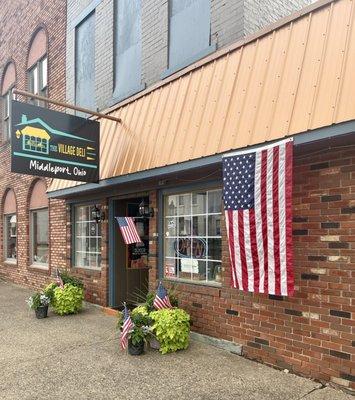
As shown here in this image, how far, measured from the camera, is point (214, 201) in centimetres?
605

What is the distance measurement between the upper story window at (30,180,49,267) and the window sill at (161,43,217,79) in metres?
5.75

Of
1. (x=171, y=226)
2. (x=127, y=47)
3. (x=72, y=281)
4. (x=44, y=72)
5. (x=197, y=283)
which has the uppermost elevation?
(x=44, y=72)

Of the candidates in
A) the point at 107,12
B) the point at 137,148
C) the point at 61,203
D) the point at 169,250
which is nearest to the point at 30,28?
the point at 107,12

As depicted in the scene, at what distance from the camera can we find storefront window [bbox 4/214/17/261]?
1395 cm

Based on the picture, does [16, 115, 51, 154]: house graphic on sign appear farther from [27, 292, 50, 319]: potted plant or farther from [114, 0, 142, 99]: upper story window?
[27, 292, 50, 319]: potted plant

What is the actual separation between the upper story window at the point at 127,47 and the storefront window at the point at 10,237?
24.5ft

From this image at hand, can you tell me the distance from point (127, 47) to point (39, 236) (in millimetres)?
6273

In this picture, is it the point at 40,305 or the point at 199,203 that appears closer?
the point at 199,203

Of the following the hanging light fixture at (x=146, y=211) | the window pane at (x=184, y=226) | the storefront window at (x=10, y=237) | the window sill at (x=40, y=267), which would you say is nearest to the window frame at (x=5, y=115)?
the storefront window at (x=10, y=237)

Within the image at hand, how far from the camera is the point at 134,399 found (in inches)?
165

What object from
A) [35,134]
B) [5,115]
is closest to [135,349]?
[35,134]

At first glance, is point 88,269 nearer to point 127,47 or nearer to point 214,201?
point 214,201

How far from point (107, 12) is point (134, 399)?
7.98 metres

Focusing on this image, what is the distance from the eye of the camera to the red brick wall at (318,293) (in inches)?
170
